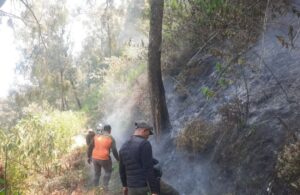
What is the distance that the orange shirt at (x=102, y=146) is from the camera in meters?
10.6

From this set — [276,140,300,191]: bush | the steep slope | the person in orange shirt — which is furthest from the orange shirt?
[276,140,300,191]: bush

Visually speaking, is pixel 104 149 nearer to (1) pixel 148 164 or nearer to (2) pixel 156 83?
(2) pixel 156 83

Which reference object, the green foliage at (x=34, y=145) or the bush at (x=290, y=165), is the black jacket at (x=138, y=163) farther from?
the green foliage at (x=34, y=145)

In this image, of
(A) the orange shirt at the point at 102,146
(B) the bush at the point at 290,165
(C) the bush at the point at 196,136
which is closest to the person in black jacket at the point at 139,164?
(B) the bush at the point at 290,165

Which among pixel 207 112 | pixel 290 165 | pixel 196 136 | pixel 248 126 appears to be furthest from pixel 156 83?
pixel 290 165

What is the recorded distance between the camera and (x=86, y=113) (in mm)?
23656

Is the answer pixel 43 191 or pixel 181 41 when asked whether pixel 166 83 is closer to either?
pixel 181 41

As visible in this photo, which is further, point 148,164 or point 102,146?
point 102,146

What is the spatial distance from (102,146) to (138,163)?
412cm

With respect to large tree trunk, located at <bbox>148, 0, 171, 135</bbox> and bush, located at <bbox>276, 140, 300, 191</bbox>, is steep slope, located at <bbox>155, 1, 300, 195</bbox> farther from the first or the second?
large tree trunk, located at <bbox>148, 0, 171, 135</bbox>

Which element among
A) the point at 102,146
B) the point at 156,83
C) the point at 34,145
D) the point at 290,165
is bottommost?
the point at 34,145

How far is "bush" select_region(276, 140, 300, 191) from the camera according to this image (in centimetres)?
628

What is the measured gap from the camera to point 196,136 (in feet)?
31.1

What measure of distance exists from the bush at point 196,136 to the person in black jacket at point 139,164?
104 inches
